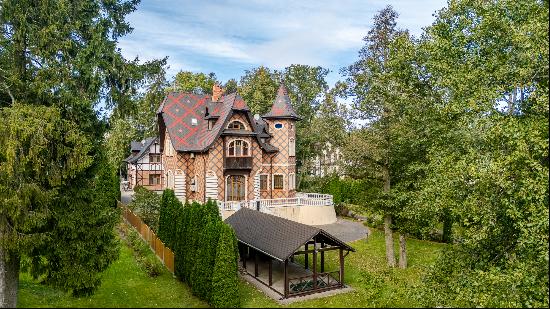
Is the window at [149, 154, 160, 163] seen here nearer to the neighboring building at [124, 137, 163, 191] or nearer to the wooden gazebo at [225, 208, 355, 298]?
the neighboring building at [124, 137, 163, 191]

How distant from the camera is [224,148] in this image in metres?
28.8

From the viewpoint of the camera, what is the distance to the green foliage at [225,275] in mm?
14000

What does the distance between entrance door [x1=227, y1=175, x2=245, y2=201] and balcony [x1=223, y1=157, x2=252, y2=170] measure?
0.93 meters

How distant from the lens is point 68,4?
13250mm

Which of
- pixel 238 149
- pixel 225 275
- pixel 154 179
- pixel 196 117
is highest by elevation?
pixel 196 117

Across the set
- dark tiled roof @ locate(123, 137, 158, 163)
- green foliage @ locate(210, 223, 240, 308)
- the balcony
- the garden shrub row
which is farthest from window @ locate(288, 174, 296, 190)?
dark tiled roof @ locate(123, 137, 158, 163)

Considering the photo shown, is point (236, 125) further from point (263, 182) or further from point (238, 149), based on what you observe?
point (263, 182)

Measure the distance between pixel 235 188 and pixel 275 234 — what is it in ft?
41.5

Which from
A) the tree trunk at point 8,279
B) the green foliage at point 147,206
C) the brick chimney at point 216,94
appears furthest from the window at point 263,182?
the tree trunk at point 8,279

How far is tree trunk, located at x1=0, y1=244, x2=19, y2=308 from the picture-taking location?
1237cm

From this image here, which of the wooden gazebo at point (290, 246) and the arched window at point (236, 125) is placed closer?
the wooden gazebo at point (290, 246)

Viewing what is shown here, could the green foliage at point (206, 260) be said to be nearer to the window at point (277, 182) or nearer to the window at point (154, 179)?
the window at point (277, 182)

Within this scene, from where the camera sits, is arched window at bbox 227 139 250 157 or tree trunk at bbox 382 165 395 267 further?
arched window at bbox 227 139 250 157

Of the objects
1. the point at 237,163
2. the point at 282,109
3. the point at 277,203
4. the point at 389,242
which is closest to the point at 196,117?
the point at 237,163
